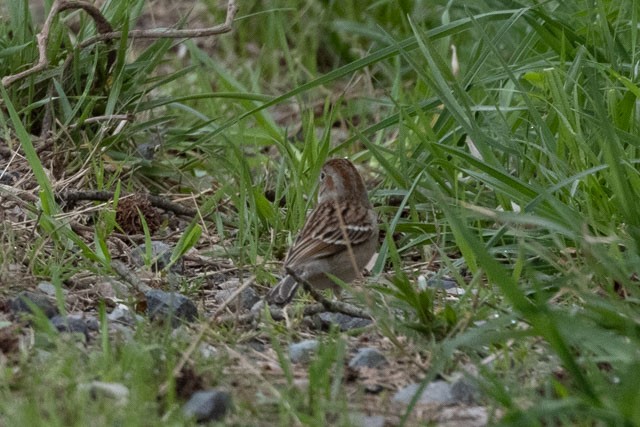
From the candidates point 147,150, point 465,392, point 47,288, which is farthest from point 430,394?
point 147,150

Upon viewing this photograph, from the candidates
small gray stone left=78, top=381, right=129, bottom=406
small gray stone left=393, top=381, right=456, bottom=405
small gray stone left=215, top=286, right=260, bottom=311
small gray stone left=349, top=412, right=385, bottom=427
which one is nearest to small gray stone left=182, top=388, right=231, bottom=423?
small gray stone left=78, top=381, right=129, bottom=406

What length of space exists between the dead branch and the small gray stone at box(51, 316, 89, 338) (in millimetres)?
2080

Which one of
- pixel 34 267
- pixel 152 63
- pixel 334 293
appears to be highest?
pixel 152 63

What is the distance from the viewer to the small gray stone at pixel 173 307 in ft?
15.2

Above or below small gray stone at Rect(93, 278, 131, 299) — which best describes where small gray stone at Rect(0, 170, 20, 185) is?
above

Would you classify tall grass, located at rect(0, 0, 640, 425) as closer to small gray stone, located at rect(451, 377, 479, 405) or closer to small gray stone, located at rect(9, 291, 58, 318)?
small gray stone, located at rect(451, 377, 479, 405)

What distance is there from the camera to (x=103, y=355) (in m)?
3.82

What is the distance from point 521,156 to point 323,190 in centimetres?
96

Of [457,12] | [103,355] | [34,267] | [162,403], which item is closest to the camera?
[162,403]

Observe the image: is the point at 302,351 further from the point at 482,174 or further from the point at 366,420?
the point at 482,174

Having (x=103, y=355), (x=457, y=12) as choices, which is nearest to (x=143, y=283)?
(x=103, y=355)

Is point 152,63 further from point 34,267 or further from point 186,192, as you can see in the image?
point 34,267

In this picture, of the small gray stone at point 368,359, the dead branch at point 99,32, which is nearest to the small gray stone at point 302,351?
the small gray stone at point 368,359

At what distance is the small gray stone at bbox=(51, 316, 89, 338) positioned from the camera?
4.26 m
